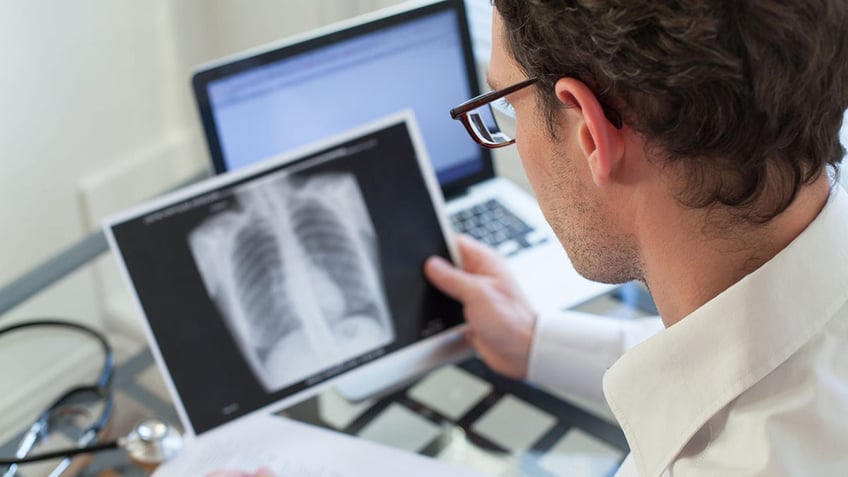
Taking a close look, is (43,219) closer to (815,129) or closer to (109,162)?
(109,162)

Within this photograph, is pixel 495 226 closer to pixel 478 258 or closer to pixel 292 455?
pixel 478 258

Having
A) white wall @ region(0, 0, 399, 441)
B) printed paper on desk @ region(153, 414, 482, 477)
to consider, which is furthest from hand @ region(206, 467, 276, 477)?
white wall @ region(0, 0, 399, 441)

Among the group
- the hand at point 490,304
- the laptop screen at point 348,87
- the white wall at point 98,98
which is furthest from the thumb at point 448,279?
the white wall at point 98,98

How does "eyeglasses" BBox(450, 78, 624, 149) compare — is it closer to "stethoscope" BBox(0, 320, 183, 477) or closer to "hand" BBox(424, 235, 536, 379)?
"hand" BBox(424, 235, 536, 379)

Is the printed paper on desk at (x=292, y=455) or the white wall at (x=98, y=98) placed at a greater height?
the white wall at (x=98, y=98)

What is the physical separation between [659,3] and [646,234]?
0.19m

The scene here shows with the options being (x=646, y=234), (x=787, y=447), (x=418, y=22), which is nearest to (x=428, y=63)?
(x=418, y=22)

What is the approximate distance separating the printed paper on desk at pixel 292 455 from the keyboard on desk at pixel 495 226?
370 mm

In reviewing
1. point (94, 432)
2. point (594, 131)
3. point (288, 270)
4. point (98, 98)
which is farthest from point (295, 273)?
point (98, 98)

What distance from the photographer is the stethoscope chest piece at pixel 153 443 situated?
93cm

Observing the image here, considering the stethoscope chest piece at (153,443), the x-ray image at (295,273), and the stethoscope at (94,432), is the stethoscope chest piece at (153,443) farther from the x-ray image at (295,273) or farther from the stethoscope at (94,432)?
the x-ray image at (295,273)

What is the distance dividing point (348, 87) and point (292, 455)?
0.46 metres

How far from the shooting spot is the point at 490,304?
3.33ft

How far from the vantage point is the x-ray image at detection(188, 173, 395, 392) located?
0.93 m
